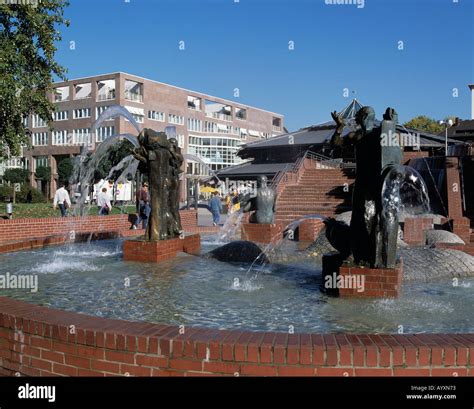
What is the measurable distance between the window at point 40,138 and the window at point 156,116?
693 inches

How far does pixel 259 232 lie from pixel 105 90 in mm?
62475

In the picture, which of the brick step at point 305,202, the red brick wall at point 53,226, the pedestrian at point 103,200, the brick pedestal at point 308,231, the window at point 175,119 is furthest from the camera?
the window at point 175,119

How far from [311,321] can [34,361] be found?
2479 millimetres

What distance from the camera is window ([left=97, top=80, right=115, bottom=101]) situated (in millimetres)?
68688

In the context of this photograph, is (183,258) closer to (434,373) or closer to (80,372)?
(80,372)

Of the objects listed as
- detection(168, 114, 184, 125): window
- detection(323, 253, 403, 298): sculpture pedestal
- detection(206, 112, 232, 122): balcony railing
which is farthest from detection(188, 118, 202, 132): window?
detection(323, 253, 403, 298): sculpture pedestal

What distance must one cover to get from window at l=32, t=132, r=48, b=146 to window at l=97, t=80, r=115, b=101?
13.1 m

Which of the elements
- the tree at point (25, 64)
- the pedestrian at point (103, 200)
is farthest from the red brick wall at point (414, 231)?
the tree at point (25, 64)

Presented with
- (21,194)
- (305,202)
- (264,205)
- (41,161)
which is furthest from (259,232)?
(41,161)

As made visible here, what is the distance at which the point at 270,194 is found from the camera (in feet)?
43.3

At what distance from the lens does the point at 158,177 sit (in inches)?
349

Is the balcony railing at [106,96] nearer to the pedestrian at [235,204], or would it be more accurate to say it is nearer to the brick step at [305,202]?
the pedestrian at [235,204]

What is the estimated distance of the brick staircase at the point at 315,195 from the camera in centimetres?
2091

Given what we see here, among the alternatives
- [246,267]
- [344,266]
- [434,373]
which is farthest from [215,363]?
[246,267]
